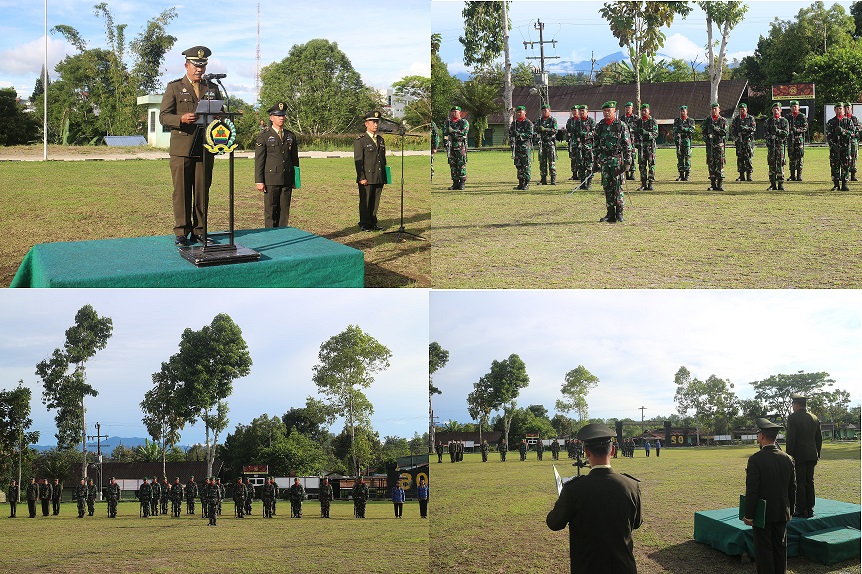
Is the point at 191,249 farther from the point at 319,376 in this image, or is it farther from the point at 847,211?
the point at 847,211

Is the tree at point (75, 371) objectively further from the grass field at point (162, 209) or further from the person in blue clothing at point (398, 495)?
the person in blue clothing at point (398, 495)

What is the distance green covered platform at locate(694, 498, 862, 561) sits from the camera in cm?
517

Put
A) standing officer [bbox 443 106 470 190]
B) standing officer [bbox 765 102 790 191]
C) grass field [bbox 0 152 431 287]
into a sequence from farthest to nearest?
standing officer [bbox 443 106 470 190] < standing officer [bbox 765 102 790 191] < grass field [bbox 0 152 431 287]

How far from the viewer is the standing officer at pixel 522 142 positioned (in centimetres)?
1262

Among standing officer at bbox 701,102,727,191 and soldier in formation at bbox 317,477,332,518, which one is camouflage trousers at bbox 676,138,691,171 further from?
soldier in formation at bbox 317,477,332,518

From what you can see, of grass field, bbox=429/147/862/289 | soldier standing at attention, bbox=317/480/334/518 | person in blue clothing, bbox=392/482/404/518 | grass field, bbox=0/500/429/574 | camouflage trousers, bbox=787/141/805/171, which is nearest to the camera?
grass field, bbox=0/500/429/574

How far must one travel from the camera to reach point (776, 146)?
12.4 metres

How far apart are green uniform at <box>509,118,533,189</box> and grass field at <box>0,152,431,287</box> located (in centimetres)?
155

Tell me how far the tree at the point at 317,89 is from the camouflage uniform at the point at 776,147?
10.8 meters

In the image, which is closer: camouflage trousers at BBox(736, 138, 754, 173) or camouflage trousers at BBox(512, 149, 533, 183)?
camouflage trousers at BBox(512, 149, 533, 183)

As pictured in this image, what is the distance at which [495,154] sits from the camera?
584 inches

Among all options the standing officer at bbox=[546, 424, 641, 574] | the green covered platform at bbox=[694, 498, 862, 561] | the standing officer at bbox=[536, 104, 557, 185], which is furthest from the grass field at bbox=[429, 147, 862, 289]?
the standing officer at bbox=[546, 424, 641, 574]

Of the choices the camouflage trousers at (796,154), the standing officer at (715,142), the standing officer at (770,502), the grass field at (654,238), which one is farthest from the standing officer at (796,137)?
the standing officer at (770,502)

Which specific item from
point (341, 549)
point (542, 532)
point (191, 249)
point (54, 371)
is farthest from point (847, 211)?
point (54, 371)
